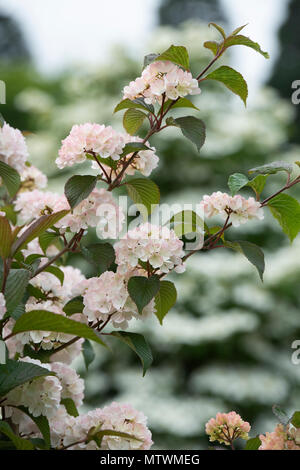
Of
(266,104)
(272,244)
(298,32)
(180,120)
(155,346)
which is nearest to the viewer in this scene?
(180,120)

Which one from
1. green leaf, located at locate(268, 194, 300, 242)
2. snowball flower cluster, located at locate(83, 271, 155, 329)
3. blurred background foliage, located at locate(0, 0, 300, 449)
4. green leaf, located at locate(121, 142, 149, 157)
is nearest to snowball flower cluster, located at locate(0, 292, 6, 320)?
snowball flower cluster, located at locate(83, 271, 155, 329)

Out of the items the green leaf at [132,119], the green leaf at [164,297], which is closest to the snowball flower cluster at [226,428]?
the green leaf at [164,297]

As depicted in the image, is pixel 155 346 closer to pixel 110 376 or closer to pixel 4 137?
pixel 110 376

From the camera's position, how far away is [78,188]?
679 mm

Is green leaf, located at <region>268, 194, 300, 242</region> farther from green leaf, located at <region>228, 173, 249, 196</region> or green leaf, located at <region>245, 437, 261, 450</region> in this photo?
green leaf, located at <region>245, 437, 261, 450</region>

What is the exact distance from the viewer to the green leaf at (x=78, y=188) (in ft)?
2.19

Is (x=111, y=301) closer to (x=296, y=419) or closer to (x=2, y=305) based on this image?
(x=2, y=305)

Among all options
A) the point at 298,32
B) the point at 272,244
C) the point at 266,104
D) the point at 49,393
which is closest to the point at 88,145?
the point at 49,393

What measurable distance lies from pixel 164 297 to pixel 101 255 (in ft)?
0.33

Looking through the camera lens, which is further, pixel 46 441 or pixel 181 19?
pixel 181 19

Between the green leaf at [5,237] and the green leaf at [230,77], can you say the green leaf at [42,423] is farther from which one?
the green leaf at [230,77]

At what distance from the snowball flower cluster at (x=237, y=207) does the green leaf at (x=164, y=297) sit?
4.4 inches

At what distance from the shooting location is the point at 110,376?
3594mm
